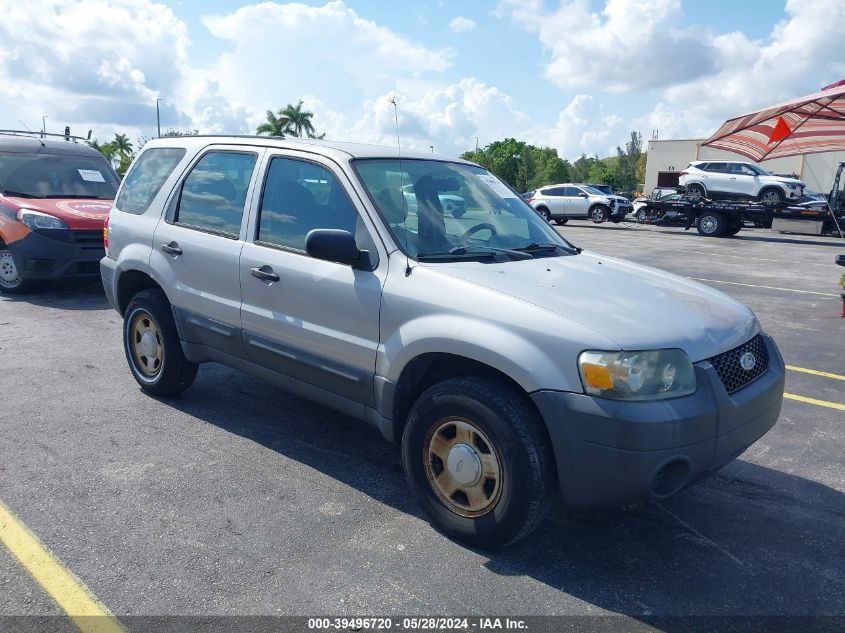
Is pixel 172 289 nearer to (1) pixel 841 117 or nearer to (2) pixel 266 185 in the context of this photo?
(2) pixel 266 185

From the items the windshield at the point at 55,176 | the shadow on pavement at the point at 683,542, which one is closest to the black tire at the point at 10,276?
the windshield at the point at 55,176

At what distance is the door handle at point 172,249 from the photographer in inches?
181

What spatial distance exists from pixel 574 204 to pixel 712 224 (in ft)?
24.5

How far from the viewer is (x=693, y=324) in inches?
122

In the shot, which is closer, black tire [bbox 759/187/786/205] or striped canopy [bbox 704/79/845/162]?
striped canopy [bbox 704/79/845/162]

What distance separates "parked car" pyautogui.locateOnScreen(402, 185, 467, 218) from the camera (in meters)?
3.79

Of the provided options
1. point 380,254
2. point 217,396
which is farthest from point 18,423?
point 380,254

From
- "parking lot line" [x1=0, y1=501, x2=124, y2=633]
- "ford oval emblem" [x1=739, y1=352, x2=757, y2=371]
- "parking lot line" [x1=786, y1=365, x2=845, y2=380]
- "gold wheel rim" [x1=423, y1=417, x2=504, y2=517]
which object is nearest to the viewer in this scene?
"parking lot line" [x1=0, y1=501, x2=124, y2=633]

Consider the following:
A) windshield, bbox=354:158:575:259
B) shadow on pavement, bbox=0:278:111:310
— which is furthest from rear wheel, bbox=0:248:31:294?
windshield, bbox=354:158:575:259

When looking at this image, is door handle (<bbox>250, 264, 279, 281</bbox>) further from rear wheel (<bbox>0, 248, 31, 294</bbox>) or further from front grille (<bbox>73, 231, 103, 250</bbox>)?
rear wheel (<bbox>0, 248, 31, 294</bbox>)

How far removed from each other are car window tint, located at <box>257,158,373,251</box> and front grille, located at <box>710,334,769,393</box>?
70.6 inches

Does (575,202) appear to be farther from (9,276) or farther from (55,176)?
(9,276)

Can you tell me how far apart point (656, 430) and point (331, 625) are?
1.45 meters

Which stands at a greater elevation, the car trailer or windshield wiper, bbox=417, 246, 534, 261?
the car trailer
